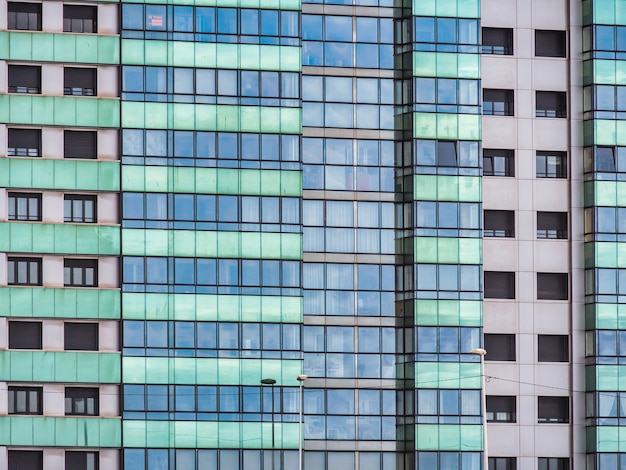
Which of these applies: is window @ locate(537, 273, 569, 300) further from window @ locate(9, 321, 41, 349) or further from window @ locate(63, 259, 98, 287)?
window @ locate(9, 321, 41, 349)

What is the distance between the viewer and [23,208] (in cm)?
7019

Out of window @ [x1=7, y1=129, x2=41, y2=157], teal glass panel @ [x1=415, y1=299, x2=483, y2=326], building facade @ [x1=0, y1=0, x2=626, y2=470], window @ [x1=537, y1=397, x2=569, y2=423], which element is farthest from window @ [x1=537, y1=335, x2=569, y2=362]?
window @ [x1=7, y1=129, x2=41, y2=157]

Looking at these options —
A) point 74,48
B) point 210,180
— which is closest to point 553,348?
point 210,180

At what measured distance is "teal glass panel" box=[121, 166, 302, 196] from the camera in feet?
232

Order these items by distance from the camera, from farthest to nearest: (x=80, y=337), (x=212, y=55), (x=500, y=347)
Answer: (x=500, y=347) < (x=212, y=55) < (x=80, y=337)

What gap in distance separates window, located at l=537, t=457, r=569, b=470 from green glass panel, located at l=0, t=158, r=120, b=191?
2336 centimetres

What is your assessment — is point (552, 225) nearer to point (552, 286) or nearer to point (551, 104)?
point (552, 286)

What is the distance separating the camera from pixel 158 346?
69.9 m

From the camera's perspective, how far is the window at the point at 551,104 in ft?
245

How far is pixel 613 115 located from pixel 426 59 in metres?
9.36

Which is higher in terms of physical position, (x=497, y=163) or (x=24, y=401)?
(x=497, y=163)

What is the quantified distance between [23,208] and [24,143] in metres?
2.99

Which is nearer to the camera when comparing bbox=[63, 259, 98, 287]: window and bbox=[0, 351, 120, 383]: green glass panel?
bbox=[0, 351, 120, 383]: green glass panel

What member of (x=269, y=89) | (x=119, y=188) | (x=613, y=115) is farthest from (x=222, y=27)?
(x=613, y=115)
